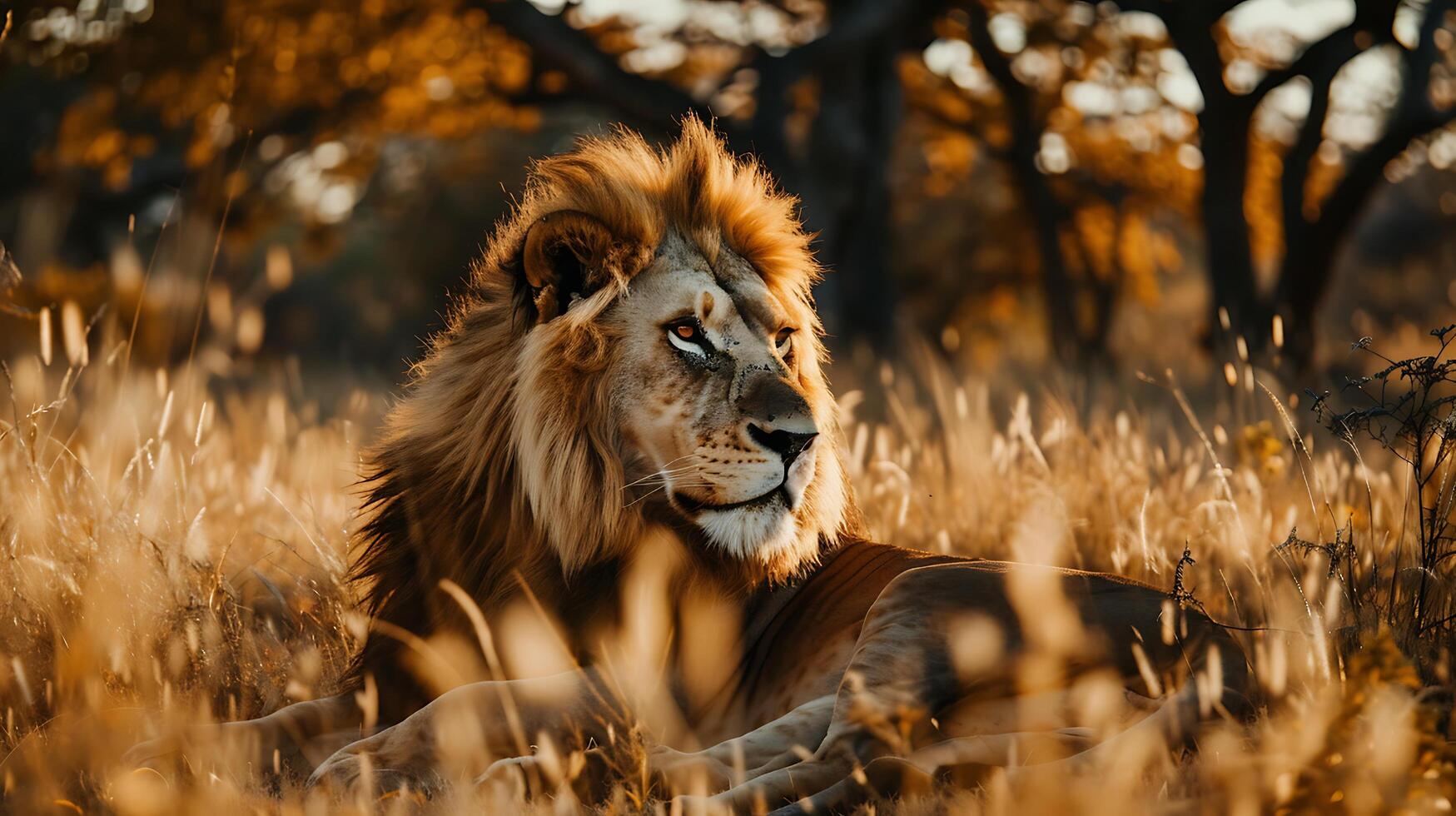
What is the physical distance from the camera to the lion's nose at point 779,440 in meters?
3.08

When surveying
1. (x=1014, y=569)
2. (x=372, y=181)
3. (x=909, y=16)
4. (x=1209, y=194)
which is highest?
(x=1014, y=569)

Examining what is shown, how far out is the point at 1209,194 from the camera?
10.8 metres

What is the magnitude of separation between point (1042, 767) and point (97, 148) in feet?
37.7

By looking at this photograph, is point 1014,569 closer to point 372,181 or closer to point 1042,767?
point 1042,767

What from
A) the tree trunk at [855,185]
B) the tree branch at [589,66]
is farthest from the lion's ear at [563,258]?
the tree trunk at [855,185]

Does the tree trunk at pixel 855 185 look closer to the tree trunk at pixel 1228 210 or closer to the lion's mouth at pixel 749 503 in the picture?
the tree trunk at pixel 1228 210

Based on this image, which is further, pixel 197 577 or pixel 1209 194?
pixel 1209 194

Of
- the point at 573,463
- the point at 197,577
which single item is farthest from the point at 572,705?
the point at 197,577

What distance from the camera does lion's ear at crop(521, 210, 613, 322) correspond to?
323 cm

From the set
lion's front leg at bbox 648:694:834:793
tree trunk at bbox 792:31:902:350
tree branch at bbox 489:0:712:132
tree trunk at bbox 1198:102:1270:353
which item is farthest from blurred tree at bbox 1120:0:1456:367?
lion's front leg at bbox 648:694:834:793

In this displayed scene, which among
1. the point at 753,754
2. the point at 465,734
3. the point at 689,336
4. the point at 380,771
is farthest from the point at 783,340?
the point at 380,771

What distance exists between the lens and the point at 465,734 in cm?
279

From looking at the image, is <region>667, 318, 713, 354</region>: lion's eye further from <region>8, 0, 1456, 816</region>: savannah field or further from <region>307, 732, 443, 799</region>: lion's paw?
<region>307, 732, 443, 799</region>: lion's paw

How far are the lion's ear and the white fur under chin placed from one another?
0.66 meters
